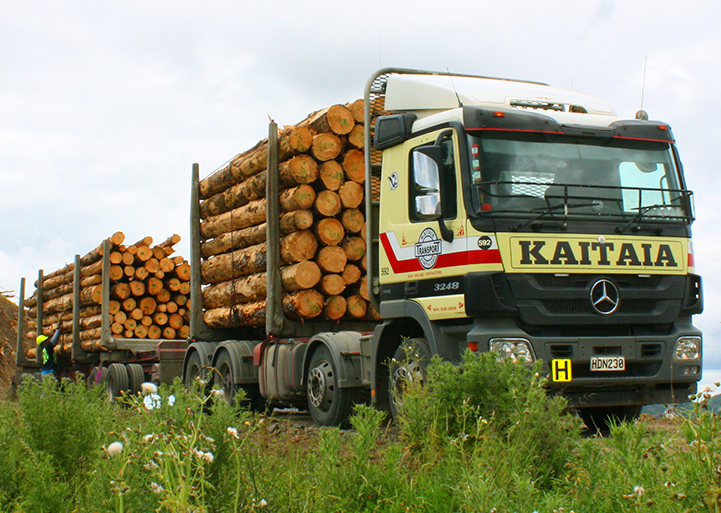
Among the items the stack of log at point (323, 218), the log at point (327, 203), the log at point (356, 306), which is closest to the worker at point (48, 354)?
the stack of log at point (323, 218)

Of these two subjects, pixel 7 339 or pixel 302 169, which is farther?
pixel 7 339

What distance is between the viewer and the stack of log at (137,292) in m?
16.6

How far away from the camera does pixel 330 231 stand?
32.0ft

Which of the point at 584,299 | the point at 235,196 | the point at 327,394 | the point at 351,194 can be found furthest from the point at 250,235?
the point at 584,299

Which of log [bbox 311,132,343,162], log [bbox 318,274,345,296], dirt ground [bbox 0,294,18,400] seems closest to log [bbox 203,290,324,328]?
log [bbox 318,274,345,296]

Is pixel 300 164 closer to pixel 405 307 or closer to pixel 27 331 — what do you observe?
pixel 405 307

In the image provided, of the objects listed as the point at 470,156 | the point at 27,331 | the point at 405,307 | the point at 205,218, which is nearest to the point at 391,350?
the point at 405,307

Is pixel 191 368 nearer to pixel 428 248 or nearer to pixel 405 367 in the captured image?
pixel 405 367

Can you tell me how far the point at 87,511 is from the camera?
3.62 meters

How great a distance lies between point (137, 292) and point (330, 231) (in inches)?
324

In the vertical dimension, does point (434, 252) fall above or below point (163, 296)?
below

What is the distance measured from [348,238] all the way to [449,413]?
16.7 feet

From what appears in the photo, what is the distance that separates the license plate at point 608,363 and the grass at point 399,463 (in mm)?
1876

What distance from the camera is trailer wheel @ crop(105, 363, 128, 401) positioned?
48.9 ft
